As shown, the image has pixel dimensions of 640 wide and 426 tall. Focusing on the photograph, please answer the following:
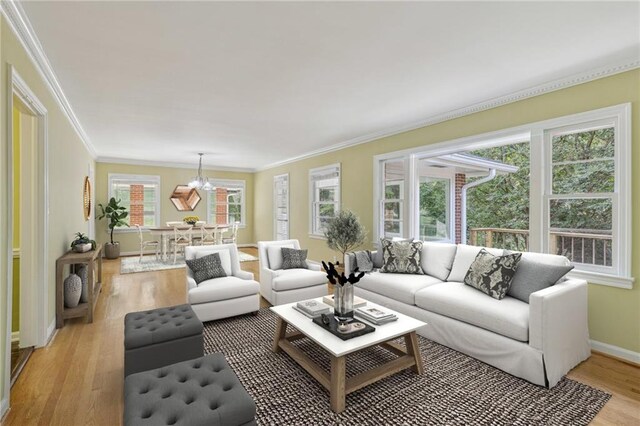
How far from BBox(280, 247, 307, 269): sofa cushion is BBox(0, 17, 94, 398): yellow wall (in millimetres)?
2540

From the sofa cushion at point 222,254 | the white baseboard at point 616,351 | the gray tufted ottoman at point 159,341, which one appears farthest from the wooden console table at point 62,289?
the white baseboard at point 616,351

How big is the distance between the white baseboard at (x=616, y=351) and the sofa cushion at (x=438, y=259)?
1410 mm

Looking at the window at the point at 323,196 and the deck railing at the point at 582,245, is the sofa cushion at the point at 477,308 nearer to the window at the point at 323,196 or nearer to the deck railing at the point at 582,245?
the deck railing at the point at 582,245

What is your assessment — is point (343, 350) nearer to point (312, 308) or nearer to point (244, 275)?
point (312, 308)

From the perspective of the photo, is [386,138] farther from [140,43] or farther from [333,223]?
[140,43]

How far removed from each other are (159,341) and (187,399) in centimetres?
94

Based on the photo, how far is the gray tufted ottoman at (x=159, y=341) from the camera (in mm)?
2178

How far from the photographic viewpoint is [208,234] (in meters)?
7.43

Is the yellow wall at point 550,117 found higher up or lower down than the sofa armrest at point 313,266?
higher up

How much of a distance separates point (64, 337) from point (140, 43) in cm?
294

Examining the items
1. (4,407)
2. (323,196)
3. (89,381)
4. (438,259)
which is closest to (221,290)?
(89,381)

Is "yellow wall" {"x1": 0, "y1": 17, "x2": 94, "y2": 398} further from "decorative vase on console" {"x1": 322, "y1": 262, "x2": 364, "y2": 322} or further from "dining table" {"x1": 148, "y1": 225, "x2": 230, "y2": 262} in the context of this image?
"decorative vase on console" {"x1": 322, "y1": 262, "x2": 364, "y2": 322}

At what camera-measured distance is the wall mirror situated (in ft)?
28.6

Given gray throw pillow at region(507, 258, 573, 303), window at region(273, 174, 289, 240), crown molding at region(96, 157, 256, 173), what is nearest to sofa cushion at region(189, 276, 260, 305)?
gray throw pillow at region(507, 258, 573, 303)
